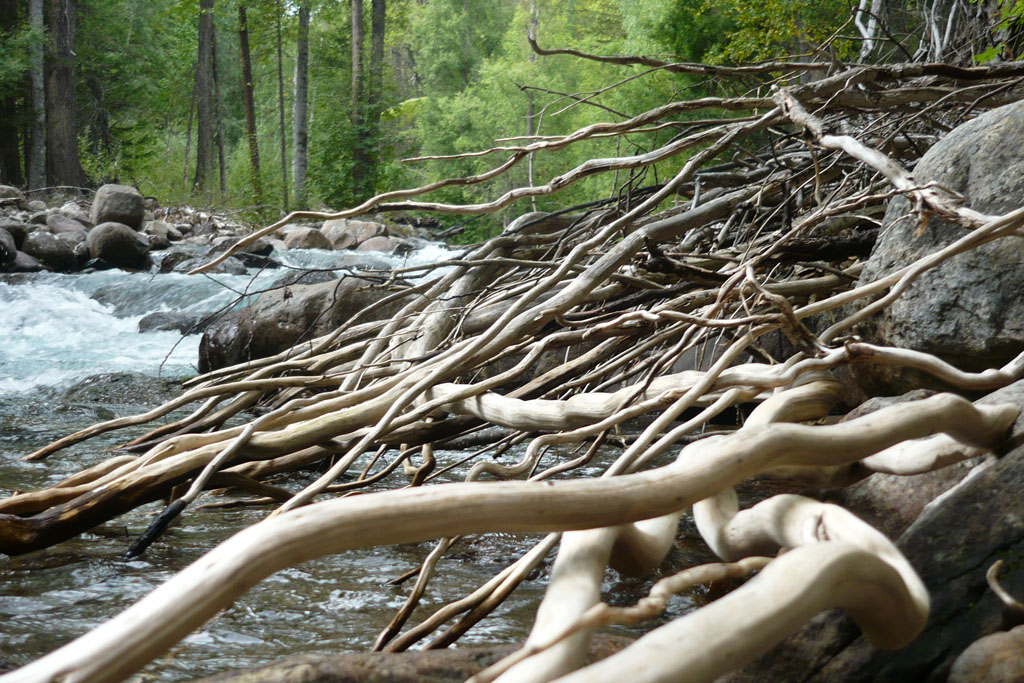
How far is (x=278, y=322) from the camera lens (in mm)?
7461

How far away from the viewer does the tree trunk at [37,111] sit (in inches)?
758

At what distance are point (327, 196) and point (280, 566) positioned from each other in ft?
76.6

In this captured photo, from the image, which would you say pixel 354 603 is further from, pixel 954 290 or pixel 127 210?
pixel 127 210

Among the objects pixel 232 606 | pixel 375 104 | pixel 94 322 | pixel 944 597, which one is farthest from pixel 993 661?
pixel 375 104

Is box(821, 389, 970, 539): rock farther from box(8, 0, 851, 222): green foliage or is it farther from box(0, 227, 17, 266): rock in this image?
box(8, 0, 851, 222): green foliage

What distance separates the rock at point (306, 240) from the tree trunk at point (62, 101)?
7.60m

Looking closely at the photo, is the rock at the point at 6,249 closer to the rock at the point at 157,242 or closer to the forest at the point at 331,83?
the rock at the point at 157,242

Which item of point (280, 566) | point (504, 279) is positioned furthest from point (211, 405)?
point (280, 566)

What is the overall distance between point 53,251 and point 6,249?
74 cm

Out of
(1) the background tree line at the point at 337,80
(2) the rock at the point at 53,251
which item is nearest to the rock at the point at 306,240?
(2) the rock at the point at 53,251

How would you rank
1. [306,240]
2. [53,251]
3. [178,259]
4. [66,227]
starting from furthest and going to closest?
[306,240] → [66,227] → [178,259] → [53,251]

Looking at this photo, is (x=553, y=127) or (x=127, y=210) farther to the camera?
(x=553, y=127)

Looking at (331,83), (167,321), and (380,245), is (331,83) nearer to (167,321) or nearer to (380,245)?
(380,245)

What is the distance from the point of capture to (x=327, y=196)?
2350 centimetres
